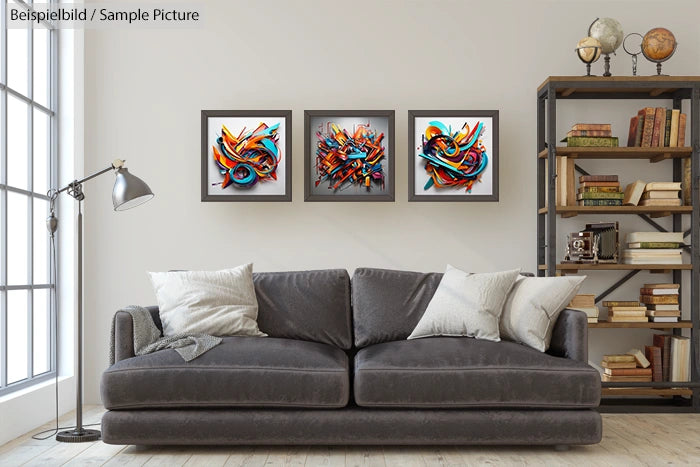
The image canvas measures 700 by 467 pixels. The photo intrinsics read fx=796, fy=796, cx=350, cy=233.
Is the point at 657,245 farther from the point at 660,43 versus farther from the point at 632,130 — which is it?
the point at 660,43

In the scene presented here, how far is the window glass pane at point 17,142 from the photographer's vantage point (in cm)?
422

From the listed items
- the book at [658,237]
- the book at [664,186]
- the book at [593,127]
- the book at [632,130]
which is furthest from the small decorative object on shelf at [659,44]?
the book at [658,237]

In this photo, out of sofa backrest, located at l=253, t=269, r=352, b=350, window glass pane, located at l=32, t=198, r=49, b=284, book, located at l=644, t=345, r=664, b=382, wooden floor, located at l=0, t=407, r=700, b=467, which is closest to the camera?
wooden floor, located at l=0, t=407, r=700, b=467

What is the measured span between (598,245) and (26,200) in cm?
334

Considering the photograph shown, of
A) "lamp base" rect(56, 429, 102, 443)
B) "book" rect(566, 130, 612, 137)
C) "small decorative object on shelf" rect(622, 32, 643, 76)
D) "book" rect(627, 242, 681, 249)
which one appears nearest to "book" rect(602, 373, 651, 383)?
"book" rect(627, 242, 681, 249)

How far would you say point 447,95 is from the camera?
16.8 feet

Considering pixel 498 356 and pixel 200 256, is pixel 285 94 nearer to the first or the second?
pixel 200 256

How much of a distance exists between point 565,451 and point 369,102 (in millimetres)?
2495

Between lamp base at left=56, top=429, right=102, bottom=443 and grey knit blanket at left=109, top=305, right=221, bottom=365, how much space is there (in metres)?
0.41

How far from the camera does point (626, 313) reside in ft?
15.7

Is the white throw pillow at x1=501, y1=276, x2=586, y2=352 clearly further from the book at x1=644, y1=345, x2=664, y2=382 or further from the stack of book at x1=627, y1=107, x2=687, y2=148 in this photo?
the stack of book at x1=627, y1=107, x2=687, y2=148

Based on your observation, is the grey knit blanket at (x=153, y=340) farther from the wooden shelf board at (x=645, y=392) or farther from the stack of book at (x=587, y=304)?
the wooden shelf board at (x=645, y=392)

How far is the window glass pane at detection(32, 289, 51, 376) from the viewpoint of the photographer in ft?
14.9

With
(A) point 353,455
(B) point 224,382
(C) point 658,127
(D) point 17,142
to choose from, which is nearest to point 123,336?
(B) point 224,382
